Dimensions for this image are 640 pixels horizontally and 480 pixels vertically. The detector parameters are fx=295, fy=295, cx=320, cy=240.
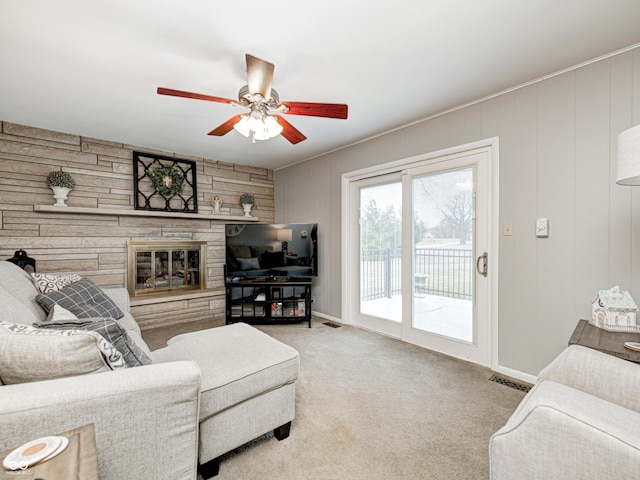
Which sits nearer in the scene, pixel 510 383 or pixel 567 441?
pixel 567 441

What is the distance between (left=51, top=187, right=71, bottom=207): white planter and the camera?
321 cm

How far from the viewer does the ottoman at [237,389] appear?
1417 mm

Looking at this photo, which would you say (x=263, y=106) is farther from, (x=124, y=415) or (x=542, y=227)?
(x=542, y=227)

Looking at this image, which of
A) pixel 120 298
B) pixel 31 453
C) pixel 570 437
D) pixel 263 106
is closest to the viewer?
pixel 31 453

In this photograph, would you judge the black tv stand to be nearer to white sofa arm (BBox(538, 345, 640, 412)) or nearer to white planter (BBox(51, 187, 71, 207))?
white planter (BBox(51, 187, 71, 207))

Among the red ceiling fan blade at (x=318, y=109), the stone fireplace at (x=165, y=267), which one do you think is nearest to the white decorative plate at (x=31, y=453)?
the red ceiling fan blade at (x=318, y=109)

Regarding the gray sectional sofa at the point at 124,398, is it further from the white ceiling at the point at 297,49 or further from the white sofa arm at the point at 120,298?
the white ceiling at the point at 297,49

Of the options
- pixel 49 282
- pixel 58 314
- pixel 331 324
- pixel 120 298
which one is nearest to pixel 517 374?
pixel 331 324

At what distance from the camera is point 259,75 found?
170cm

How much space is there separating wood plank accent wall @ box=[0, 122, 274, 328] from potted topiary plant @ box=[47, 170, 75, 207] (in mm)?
152

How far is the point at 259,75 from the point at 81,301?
6.93ft

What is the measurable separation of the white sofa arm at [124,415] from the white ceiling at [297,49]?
5.83ft

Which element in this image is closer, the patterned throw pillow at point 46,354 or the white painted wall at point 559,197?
the patterned throw pillow at point 46,354

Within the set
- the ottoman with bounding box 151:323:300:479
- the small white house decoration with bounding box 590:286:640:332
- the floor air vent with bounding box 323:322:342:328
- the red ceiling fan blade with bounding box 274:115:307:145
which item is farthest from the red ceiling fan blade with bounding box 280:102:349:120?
the floor air vent with bounding box 323:322:342:328
